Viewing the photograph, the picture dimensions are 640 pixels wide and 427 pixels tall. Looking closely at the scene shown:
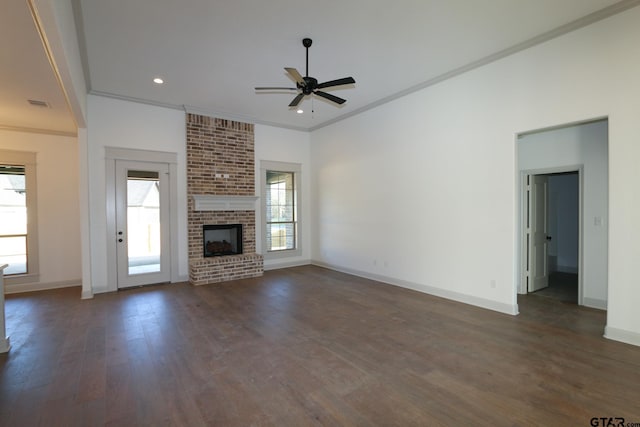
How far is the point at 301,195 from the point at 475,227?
4494 millimetres

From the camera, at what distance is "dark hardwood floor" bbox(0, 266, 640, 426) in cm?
220

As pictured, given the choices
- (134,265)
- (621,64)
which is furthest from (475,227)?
(134,265)

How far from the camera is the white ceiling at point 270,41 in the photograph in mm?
3143

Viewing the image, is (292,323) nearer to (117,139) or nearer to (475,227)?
(475,227)

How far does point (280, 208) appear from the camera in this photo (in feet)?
25.6

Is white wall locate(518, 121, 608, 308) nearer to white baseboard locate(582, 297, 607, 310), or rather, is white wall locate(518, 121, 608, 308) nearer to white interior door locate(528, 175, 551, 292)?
white baseboard locate(582, 297, 607, 310)

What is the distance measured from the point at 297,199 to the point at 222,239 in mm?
2143

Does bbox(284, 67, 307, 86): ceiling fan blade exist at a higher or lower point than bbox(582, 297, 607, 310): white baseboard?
higher

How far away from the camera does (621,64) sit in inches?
127

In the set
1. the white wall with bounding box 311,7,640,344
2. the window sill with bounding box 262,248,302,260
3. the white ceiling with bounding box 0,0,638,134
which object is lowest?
the window sill with bounding box 262,248,302,260

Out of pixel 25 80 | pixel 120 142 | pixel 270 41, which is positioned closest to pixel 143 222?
pixel 120 142

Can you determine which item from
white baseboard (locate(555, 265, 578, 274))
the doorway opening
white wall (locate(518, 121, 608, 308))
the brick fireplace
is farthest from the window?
white baseboard (locate(555, 265, 578, 274))

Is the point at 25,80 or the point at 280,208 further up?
the point at 25,80

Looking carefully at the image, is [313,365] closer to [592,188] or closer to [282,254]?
[592,188]
